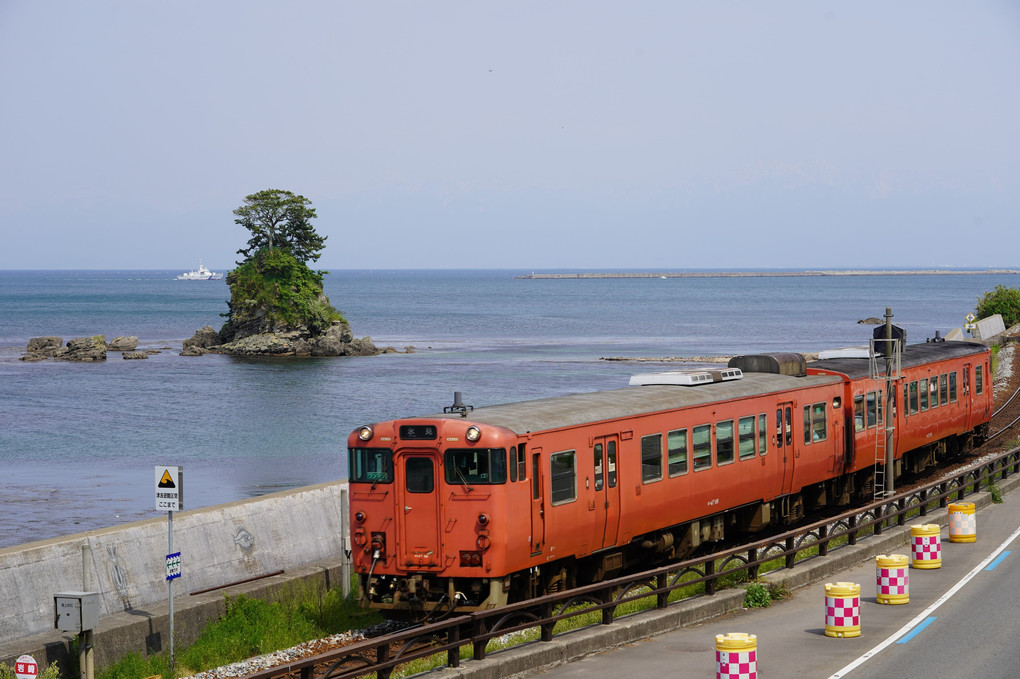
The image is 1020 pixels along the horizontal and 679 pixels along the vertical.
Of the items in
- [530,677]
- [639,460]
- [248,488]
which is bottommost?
[248,488]

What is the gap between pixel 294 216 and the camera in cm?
9819

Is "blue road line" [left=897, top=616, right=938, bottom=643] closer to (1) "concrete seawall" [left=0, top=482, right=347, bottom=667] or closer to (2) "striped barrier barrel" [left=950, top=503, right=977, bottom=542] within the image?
(2) "striped barrier barrel" [left=950, top=503, right=977, bottom=542]

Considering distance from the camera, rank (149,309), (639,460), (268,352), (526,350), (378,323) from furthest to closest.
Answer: (149,309) < (378,323) < (526,350) < (268,352) < (639,460)

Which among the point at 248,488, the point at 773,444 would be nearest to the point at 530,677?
the point at 773,444

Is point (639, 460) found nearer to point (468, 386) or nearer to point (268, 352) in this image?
point (468, 386)

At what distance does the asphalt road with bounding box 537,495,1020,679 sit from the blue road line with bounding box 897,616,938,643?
0.04 ft

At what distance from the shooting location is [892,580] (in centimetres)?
1535

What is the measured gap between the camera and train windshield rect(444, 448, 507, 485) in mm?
14781

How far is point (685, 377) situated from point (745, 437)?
1.59 metres

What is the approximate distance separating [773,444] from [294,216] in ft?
267

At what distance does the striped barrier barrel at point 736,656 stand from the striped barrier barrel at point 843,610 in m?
3.05

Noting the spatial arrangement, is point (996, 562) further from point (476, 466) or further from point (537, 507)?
point (476, 466)

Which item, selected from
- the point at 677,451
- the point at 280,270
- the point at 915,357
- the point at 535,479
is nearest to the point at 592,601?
the point at 535,479

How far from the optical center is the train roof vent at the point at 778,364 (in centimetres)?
2356
